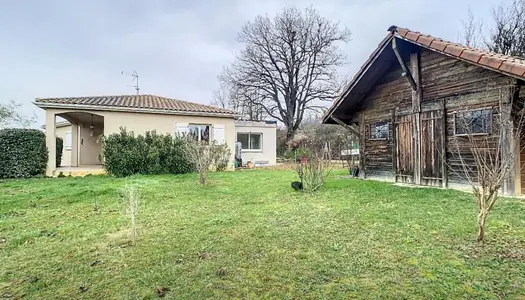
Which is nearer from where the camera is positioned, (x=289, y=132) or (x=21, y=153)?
(x=21, y=153)

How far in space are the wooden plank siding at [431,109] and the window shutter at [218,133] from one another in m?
7.76

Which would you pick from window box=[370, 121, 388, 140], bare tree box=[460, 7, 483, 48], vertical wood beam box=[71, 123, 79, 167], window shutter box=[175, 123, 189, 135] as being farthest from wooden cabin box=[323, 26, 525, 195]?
bare tree box=[460, 7, 483, 48]

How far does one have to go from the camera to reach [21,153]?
12.2 m

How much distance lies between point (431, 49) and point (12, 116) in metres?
24.1

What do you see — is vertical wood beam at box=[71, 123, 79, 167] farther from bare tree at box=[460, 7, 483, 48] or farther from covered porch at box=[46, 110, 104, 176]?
bare tree at box=[460, 7, 483, 48]

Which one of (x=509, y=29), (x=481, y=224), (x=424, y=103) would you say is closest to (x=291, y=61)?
(x=509, y=29)

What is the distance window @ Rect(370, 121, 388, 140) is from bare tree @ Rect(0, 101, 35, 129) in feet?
72.8

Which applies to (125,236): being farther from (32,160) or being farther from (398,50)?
(32,160)

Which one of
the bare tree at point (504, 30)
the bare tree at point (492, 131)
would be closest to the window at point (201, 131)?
the bare tree at point (492, 131)

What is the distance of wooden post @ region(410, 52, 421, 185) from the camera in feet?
28.0

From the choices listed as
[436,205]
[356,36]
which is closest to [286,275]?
[436,205]

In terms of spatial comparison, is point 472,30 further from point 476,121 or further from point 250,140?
point 476,121

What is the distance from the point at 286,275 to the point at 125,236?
275cm

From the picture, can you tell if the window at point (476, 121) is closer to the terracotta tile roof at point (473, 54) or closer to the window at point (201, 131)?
the terracotta tile roof at point (473, 54)
